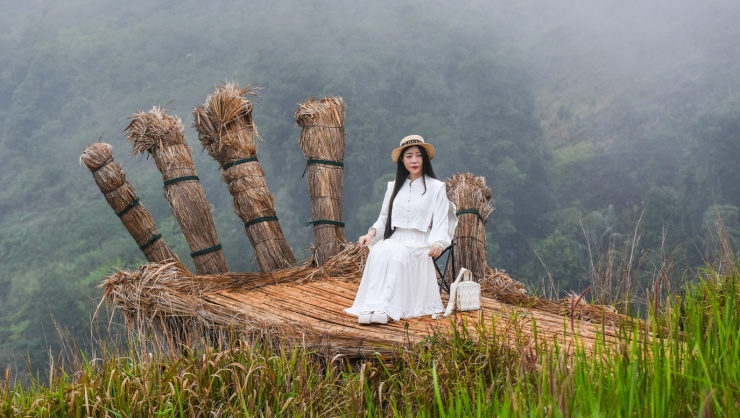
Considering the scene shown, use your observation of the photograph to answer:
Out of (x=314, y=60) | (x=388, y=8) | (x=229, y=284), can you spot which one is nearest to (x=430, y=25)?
(x=388, y=8)

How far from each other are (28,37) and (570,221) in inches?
1327

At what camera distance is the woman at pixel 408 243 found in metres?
5.76

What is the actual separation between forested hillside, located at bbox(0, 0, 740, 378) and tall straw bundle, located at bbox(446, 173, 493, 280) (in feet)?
61.9

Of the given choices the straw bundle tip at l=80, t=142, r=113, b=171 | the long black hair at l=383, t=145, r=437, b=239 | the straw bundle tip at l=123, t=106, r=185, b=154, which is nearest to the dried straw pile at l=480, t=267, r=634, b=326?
the long black hair at l=383, t=145, r=437, b=239

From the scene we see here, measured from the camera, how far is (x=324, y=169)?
7688 millimetres

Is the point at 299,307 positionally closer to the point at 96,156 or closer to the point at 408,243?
the point at 408,243

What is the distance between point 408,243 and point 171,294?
1720 millimetres

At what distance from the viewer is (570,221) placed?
31.5 m

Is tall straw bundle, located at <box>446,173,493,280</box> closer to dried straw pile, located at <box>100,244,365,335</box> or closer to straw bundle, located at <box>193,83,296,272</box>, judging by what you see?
dried straw pile, located at <box>100,244,365,335</box>

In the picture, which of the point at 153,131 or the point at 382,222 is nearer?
the point at 382,222

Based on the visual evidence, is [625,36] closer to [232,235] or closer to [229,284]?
[232,235]

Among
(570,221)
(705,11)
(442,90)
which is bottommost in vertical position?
(570,221)

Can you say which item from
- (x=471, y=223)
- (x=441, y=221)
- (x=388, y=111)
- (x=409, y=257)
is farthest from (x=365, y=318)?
(x=388, y=111)

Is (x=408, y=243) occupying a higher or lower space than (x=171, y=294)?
higher
